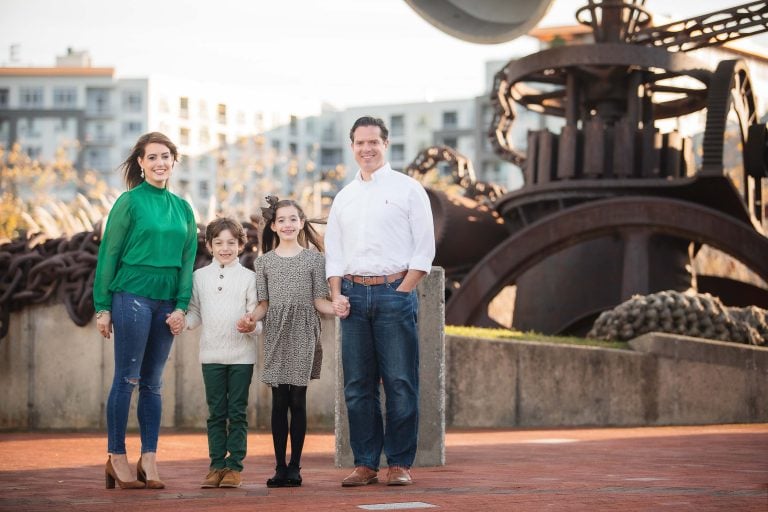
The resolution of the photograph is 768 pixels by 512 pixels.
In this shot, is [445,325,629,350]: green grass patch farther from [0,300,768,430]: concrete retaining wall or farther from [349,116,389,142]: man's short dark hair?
[349,116,389,142]: man's short dark hair

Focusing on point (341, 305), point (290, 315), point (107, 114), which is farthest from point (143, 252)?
point (107, 114)

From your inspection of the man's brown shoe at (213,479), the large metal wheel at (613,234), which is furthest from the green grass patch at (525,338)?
the man's brown shoe at (213,479)

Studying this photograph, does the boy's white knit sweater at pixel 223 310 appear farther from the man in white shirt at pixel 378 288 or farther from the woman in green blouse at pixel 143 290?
the man in white shirt at pixel 378 288

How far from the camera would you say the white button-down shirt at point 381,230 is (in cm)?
790

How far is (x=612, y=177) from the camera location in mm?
20453

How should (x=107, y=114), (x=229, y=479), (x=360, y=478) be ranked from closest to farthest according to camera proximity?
1. (x=229, y=479)
2. (x=360, y=478)
3. (x=107, y=114)

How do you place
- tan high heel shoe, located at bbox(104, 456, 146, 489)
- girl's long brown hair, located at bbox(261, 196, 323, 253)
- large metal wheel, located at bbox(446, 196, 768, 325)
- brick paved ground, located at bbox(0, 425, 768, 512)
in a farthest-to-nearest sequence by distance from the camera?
large metal wheel, located at bbox(446, 196, 768, 325) < girl's long brown hair, located at bbox(261, 196, 323, 253) < tan high heel shoe, located at bbox(104, 456, 146, 489) < brick paved ground, located at bbox(0, 425, 768, 512)

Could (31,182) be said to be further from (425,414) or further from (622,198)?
(425,414)

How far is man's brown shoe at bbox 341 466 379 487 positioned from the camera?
7.72 metres

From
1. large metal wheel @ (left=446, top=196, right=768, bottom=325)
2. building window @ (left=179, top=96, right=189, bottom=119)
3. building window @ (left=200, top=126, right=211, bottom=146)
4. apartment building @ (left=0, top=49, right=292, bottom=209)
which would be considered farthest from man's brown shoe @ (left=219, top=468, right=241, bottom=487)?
building window @ (left=200, top=126, right=211, bottom=146)

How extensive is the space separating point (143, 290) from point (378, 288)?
4.21 feet

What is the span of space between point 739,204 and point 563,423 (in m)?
5.84

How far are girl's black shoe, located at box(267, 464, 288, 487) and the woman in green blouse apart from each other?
59 centimetres

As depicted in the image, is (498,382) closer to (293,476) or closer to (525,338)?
(525,338)
